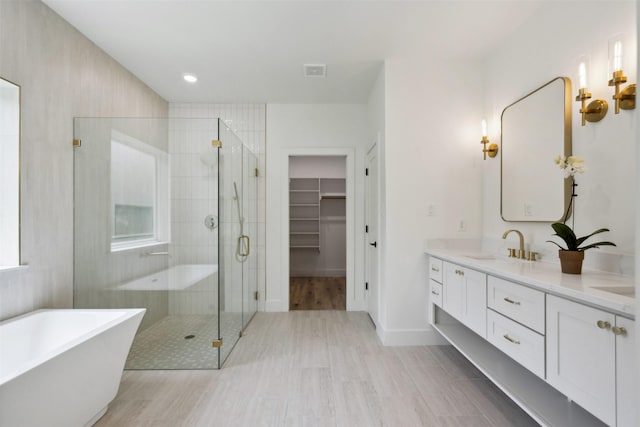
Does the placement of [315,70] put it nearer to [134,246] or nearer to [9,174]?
[134,246]

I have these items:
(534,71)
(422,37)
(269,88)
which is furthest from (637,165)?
(269,88)

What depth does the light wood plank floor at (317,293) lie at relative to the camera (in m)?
4.12

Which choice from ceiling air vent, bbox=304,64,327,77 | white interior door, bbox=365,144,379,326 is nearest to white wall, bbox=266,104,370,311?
white interior door, bbox=365,144,379,326

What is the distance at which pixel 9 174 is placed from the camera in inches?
74.4

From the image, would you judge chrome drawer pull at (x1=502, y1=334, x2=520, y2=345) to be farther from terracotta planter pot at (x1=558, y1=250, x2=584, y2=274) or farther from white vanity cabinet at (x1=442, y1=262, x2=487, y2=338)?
terracotta planter pot at (x1=558, y1=250, x2=584, y2=274)

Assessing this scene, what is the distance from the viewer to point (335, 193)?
5988mm

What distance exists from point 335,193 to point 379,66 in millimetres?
3202

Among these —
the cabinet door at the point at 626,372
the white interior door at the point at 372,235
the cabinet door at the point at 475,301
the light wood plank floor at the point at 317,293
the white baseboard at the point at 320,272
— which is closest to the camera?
the cabinet door at the point at 626,372

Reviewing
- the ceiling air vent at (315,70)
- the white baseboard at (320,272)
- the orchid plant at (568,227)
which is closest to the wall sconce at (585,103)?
the orchid plant at (568,227)

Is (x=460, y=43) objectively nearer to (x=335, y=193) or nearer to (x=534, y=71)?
(x=534, y=71)

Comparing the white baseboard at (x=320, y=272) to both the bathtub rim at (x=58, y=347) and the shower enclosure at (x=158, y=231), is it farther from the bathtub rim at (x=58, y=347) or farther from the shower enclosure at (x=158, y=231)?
the bathtub rim at (x=58, y=347)

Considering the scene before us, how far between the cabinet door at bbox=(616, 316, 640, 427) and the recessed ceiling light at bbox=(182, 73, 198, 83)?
363 cm

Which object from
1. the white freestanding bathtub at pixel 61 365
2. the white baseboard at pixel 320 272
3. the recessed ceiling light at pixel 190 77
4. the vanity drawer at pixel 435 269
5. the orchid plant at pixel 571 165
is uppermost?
the recessed ceiling light at pixel 190 77

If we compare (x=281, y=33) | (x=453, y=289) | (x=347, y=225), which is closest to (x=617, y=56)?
(x=453, y=289)
